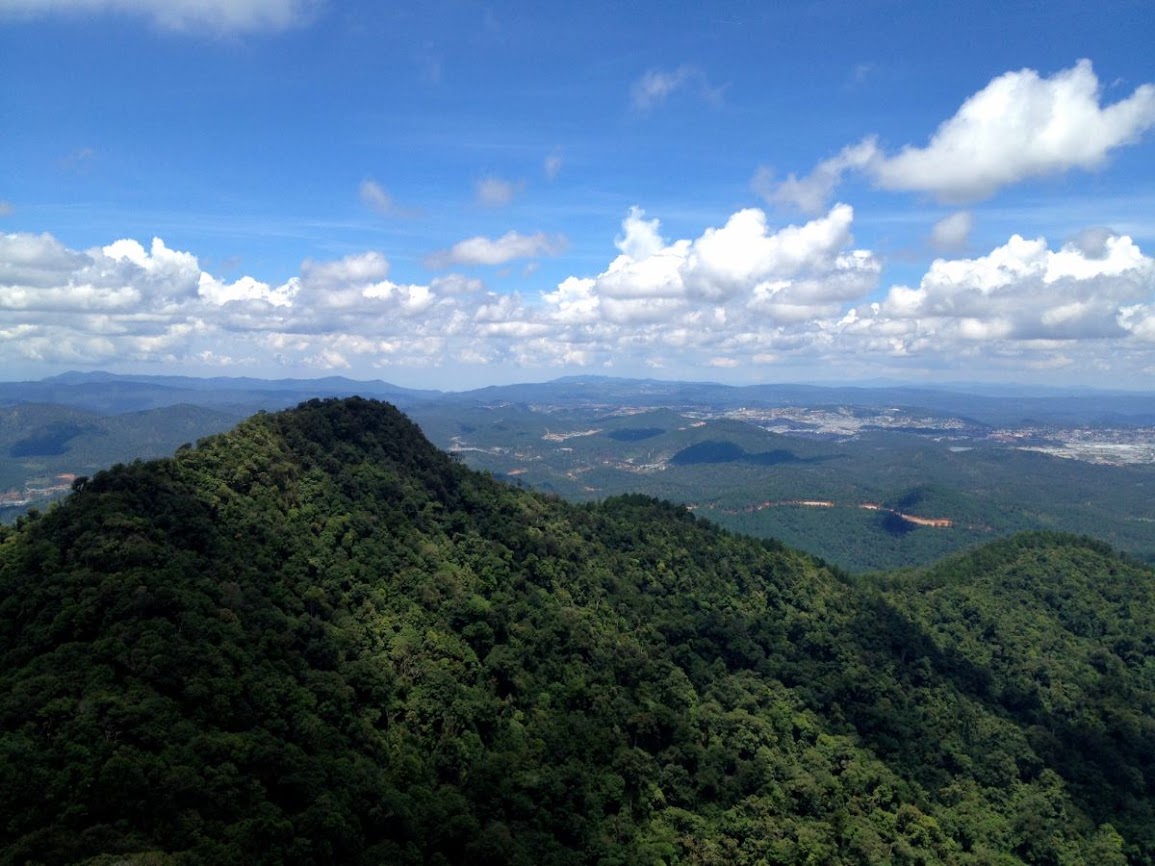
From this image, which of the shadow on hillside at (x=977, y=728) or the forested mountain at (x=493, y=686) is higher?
the forested mountain at (x=493, y=686)

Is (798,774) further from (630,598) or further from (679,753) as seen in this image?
(630,598)

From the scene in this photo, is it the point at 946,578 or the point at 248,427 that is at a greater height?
the point at 248,427

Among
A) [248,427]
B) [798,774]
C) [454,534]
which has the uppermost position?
[248,427]

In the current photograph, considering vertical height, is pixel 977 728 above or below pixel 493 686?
below

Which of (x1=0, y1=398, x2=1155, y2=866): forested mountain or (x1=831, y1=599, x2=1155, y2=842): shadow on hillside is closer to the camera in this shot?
(x1=0, y1=398, x2=1155, y2=866): forested mountain

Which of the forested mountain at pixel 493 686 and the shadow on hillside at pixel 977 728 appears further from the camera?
the shadow on hillside at pixel 977 728

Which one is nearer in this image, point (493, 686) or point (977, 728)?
point (493, 686)

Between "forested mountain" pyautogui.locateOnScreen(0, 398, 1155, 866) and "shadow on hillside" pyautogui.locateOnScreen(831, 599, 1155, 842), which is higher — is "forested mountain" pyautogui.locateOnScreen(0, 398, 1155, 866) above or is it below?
above

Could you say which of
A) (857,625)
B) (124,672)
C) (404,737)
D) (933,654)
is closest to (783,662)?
(857,625)
